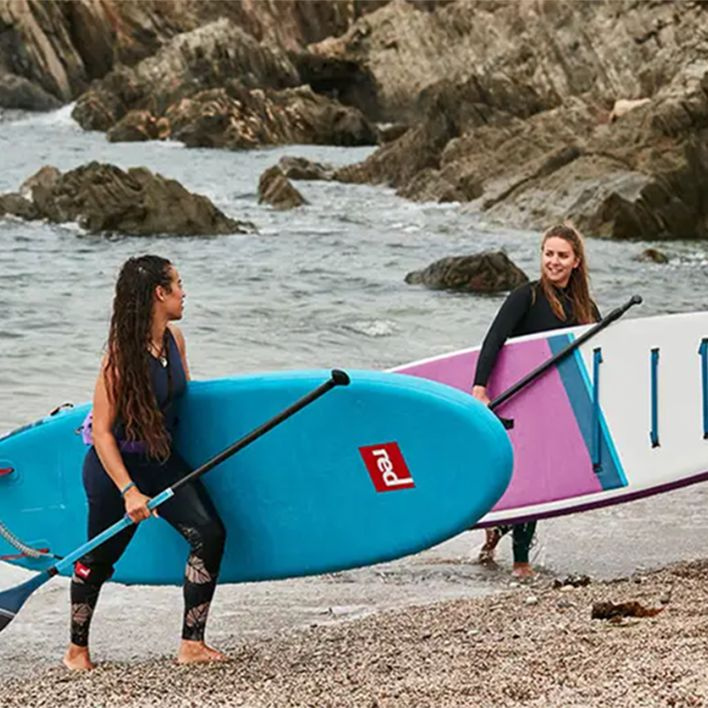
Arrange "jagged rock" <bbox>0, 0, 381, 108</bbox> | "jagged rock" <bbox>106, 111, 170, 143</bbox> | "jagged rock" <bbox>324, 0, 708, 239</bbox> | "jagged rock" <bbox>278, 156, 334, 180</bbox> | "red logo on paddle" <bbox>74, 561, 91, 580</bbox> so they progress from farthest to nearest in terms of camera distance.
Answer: "jagged rock" <bbox>0, 0, 381, 108</bbox> → "jagged rock" <bbox>106, 111, 170, 143</bbox> → "jagged rock" <bbox>278, 156, 334, 180</bbox> → "jagged rock" <bbox>324, 0, 708, 239</bbox> → "red logo on paddle" <bbox>74, 561, 91, 580</bbox>

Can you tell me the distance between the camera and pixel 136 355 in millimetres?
4191

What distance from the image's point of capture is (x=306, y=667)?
4.20 meters

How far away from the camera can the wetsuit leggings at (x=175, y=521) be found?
169 inches

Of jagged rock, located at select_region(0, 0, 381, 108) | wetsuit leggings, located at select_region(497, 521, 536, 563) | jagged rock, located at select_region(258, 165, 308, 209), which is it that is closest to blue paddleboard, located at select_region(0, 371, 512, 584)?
wetsuit leggings, located at select_region(497, 521, 536, 563)

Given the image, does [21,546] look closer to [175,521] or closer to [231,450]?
[175,521]

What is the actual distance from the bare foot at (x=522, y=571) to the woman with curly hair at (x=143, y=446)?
173 cm

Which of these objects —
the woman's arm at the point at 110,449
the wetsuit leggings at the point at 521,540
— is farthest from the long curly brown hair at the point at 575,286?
the woman's arm at the point at 110,449

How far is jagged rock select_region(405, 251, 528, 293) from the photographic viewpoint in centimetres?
1506

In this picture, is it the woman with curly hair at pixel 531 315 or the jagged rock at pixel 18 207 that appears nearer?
the woman with curly hair at pixel 531 315

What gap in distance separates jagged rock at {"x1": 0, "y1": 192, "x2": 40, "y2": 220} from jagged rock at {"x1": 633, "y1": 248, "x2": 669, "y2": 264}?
807cm

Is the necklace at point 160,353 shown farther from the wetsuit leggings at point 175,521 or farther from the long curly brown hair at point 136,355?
the wetsuit leggings at point 175,521

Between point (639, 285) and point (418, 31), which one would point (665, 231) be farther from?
point (418, 31)

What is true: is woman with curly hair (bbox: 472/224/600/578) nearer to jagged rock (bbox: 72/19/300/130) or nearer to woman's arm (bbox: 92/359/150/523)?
woman's arm (bbox: 92/359/150/523)

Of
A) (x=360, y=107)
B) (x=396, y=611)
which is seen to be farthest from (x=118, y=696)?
(x=360, y=107)
